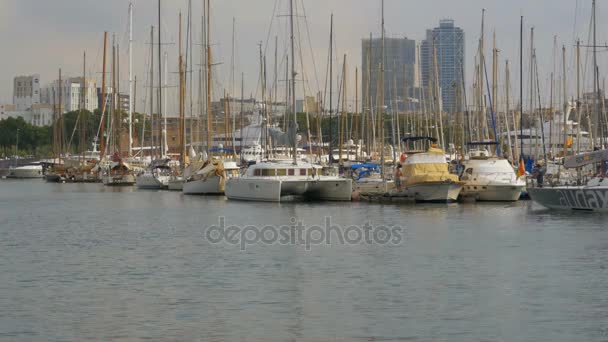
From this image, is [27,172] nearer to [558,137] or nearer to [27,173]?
[27,173]

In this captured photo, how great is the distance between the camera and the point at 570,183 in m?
57.6

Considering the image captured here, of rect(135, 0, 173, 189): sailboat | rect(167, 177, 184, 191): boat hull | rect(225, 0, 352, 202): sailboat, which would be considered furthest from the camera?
rect(135, 0, 173, 189): sailboat

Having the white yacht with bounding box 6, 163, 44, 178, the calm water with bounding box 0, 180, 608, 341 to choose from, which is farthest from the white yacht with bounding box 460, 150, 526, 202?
the white yacht with bounding box 6, 163, 44, 178

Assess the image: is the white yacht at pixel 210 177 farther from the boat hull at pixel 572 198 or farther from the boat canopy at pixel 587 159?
the boat canopy at pixel 587 159

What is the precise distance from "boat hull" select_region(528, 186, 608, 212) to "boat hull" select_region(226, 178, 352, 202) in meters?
12.7

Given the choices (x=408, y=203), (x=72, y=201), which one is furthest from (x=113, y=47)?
(x=408, y=203)

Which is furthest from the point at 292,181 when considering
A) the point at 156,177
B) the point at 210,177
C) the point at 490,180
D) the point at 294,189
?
the point at 156,177

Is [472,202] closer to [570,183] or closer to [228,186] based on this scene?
[570,183]

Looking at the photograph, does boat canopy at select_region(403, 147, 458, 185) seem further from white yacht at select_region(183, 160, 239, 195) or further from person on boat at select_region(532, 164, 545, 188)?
white yacht at select_region(183, 160, 239, 195)

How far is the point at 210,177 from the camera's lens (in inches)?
3009

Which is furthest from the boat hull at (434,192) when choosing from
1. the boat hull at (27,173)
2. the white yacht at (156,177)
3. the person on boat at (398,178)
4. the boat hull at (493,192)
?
the boat hull at (27,173)

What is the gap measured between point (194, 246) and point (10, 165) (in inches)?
5780

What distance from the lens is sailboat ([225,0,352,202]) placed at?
63719 mm

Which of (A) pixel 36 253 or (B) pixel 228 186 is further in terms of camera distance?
(B) pixel 228 186
